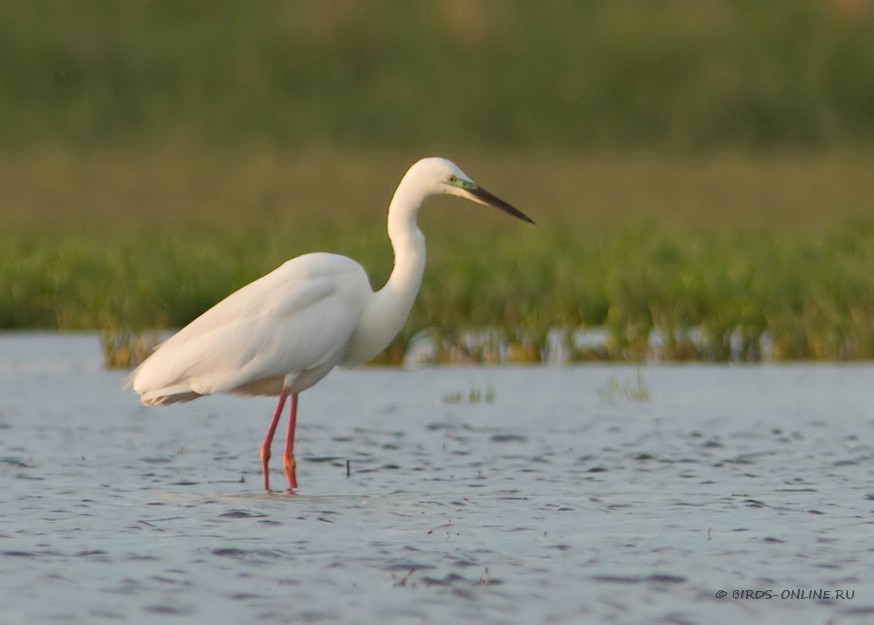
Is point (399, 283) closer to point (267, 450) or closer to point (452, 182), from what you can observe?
point (452, 182)

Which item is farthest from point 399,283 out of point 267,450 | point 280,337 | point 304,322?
point 267,450

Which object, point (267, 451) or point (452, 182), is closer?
point (267, 451)

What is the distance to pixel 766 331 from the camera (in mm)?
14445

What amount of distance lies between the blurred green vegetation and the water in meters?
27.6

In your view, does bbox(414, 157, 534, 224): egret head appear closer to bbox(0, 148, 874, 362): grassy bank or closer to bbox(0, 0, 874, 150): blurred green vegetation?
bbox(0, 148, 874, 362): grassy bank

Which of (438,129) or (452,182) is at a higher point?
(438,129)

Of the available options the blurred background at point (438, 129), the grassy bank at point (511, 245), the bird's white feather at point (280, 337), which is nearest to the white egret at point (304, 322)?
the bird's white feather at point (280, 337)

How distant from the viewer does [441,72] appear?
143 ft

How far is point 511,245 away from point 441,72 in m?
24.0

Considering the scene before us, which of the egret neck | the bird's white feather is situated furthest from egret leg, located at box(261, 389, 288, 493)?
the egret neck

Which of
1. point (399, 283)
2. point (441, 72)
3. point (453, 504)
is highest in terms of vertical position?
point (441, 72)

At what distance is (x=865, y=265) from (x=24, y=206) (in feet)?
63.5

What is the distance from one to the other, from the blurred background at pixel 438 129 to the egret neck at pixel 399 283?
310 inches

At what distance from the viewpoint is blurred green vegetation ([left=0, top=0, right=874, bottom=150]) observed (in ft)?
131
